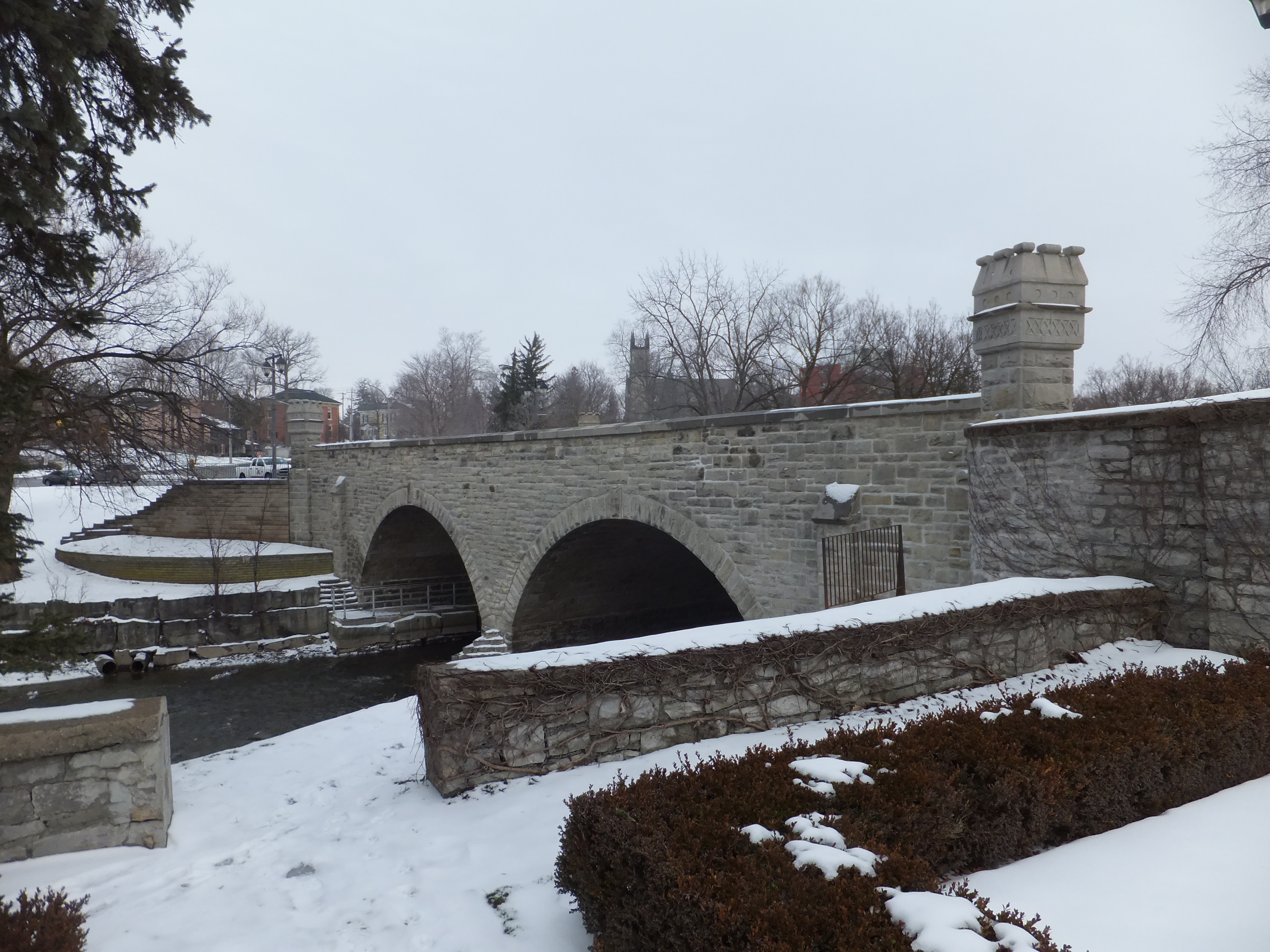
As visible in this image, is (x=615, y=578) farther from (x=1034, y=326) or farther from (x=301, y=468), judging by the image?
(x=301, y=468)

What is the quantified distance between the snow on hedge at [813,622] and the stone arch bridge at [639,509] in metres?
1.94

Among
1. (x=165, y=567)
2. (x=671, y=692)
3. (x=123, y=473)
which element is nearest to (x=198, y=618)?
(x=165, y=567)

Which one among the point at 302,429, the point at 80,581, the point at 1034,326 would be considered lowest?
the point at 80,581

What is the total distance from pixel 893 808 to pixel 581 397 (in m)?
49.4

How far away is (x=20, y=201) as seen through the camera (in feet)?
14.0

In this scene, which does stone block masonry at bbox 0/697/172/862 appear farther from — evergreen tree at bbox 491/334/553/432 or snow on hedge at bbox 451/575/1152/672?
evergreen tree at bbox 491/334/553/432

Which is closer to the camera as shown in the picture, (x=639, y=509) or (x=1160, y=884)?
(x=1160, y=884)

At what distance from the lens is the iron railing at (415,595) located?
22609 mm

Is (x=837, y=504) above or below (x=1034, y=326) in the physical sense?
below

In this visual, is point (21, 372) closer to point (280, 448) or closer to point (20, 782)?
point (20, 782)

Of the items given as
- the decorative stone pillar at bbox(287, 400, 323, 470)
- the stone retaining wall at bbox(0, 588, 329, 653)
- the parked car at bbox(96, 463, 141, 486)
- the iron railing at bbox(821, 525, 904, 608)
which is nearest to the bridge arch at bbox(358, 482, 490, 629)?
the stone retaining wall at bbox(0, 588, 329, 653)

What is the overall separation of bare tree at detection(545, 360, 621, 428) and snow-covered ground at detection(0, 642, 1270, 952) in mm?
34145

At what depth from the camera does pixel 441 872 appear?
3.61 metres

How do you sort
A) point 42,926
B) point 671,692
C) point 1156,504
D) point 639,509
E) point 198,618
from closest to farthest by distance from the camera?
point 42,926 → point 671,692 → point 1156,504 → point 639,509 → point 198,618
